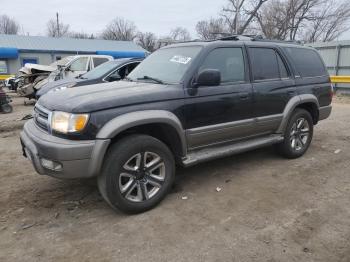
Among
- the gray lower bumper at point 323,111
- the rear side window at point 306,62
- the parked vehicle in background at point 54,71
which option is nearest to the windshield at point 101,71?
the parked vehicle in background at point 54,71

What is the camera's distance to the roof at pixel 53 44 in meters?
32.6

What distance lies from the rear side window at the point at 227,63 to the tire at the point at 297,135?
1.37 meters

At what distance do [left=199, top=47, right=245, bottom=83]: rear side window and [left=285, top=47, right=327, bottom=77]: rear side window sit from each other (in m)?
1.19

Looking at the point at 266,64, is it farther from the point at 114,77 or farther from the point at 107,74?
the point at 107,74

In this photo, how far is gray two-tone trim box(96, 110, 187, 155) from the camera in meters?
3.29

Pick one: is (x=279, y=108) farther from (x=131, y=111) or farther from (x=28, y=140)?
(x=28, y=140)

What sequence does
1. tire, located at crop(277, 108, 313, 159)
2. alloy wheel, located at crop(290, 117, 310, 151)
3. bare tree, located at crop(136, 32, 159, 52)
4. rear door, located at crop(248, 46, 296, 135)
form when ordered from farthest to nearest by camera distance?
bare tree, located at crop(136, 32, 159, 52) → alloy wheel, located at crop(290, 117, 310, 151) → tire, located at crop(277, 108, 313, 159) → rear door, located at crop(248, 46, 296, 135)

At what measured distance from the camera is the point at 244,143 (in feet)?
15.5

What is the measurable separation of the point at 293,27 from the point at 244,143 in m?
35.9

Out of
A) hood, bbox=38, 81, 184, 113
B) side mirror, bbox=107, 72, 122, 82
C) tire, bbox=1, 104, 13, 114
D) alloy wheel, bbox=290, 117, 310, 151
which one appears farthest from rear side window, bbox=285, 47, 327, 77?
tire, bbox=1, 104, 13, 114

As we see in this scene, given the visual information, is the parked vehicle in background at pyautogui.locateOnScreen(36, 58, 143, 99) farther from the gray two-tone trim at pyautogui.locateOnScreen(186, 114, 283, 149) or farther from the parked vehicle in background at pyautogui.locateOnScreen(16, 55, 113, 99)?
the gray two-tone trim at pyautogui.locateOnScreen(186, 114, 283, 149)

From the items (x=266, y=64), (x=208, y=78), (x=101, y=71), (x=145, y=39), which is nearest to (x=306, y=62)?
(x=266, y=64)

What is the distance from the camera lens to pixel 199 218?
11.5ft

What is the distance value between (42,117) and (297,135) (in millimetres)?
3996
